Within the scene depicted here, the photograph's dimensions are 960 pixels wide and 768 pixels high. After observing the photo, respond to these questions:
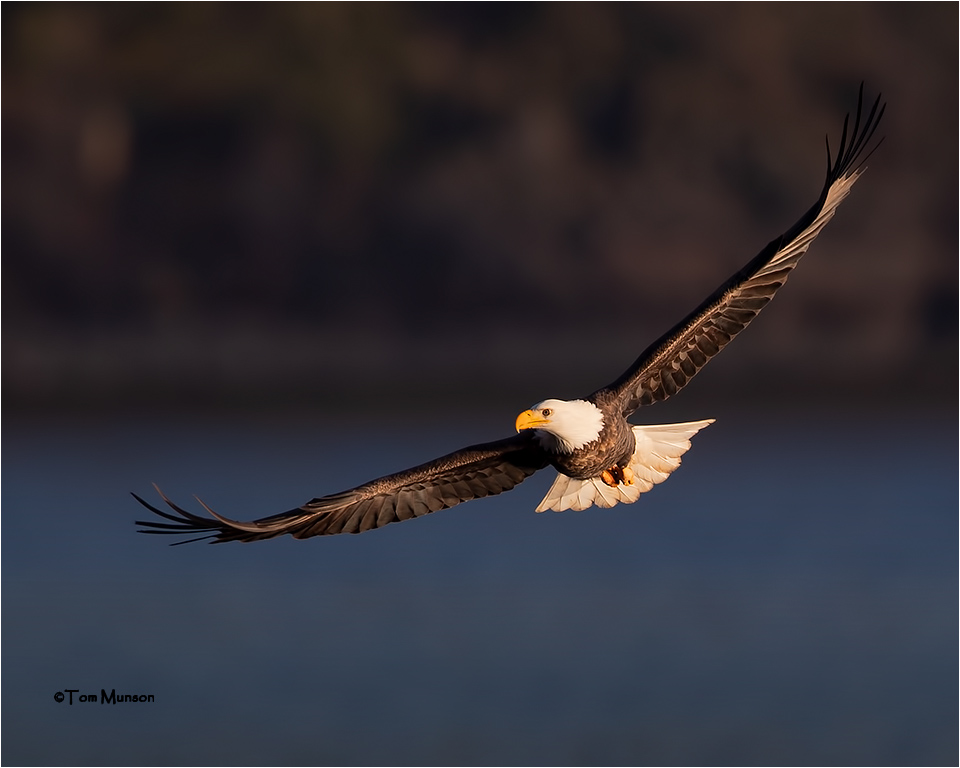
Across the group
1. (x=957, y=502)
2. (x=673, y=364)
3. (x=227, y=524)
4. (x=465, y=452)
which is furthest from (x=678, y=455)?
(x=957, y=502)

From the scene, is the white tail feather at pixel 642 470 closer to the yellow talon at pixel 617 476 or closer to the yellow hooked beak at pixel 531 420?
the yellow talon at pixel 617 476

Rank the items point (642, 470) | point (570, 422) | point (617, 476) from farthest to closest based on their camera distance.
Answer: point (642, 470) < point (617, 476) < point (570, 422)

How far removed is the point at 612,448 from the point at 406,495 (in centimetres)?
127

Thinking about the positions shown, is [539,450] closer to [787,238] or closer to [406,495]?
[406,495]

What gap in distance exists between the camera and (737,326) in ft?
26.7

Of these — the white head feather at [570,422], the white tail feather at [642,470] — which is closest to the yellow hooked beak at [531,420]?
the white head feather at [570,422]

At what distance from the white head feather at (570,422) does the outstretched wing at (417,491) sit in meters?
0.40

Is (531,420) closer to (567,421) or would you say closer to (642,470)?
(567,421)

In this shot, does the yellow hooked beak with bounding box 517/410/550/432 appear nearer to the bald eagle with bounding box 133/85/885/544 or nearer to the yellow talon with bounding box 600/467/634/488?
the bald eagle with bounding box 133/85/885/544

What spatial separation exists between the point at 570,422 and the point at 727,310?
4.28 feet

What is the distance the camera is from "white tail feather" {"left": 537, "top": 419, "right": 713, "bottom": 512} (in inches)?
332

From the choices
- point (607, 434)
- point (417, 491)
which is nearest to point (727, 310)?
point (607, 434)

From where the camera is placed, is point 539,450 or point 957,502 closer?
point 539,450

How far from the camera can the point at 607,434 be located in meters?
7.75
